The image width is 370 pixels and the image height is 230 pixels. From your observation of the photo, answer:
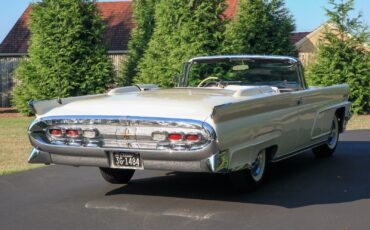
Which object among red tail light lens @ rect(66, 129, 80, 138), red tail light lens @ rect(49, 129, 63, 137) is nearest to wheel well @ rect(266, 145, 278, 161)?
red tail light lens @ rect(66, 129, 80, 138)

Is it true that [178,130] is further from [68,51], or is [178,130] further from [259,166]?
[68,51]

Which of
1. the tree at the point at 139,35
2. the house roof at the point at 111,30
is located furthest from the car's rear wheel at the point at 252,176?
the house roof at the point at 111,30

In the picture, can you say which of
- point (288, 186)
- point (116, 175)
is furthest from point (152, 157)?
point (288, 186)

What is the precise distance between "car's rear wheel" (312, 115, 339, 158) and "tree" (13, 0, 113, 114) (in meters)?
11.5

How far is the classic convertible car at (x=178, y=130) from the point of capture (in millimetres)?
6168

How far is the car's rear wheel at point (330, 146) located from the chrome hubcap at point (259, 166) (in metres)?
2.72

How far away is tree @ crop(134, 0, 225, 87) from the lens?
19281 mm

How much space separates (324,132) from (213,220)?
12.0 feet

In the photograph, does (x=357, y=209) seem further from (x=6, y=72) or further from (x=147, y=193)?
(x=6, y=72)

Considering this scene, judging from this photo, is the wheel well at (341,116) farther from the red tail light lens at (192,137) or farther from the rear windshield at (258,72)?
the red tail light lens at (192,137)

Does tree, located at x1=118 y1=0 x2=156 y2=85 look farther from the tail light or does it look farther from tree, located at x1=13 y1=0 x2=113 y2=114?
the tail light

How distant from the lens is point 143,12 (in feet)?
96.5

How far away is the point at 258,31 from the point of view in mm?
20266

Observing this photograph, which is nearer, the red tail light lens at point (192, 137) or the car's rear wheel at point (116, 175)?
the red tail light lens at point (192, 137)
